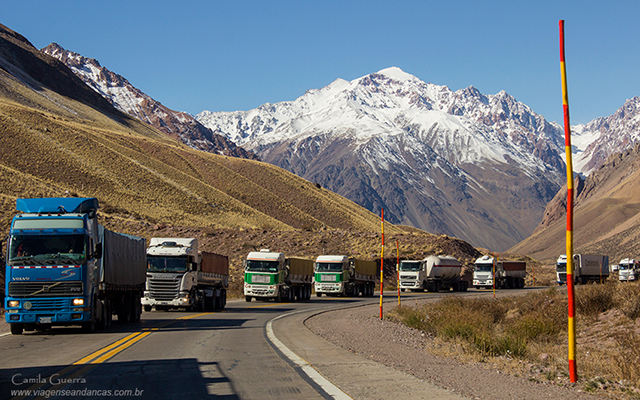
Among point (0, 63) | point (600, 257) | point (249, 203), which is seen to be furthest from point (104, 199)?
point (0, 63)

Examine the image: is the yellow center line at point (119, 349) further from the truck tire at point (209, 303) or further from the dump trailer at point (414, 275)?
the dump trailer at point (414, 275)

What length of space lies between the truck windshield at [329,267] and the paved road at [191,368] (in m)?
27.6

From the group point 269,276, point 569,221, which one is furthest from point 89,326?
point 269,276

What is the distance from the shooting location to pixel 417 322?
77.6 ft

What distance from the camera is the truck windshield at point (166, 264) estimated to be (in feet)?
94.3

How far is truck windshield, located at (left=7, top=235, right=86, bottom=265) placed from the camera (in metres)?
18.1

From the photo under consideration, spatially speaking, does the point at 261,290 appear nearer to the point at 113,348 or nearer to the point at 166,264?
the point at 166,264

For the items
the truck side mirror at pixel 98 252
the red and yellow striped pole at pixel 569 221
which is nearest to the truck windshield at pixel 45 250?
the truck side mirror at pixel 98 252

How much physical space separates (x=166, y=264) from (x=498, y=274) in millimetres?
43180

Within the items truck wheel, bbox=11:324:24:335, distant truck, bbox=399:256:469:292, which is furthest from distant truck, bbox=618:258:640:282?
truck wheel, bbox=11:324:24:335

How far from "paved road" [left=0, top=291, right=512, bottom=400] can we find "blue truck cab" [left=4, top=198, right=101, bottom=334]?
2.29ft

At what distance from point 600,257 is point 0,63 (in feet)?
474

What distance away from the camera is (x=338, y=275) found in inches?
1875

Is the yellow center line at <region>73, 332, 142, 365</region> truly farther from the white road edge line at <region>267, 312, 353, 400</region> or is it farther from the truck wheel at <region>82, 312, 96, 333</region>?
the white road edge line at <region>267, 312, 353, 400</region>
